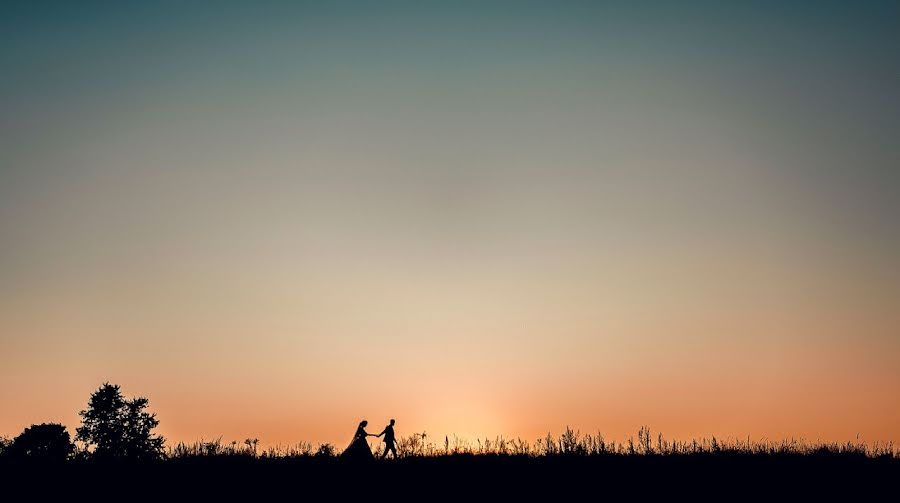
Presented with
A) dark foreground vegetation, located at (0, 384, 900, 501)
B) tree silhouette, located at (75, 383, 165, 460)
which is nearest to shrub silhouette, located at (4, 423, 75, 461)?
tree silhouette, located at (75, 383, 165, 460)

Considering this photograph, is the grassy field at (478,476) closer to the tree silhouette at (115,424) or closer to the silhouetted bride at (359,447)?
the silhouetted bride at (359,447)

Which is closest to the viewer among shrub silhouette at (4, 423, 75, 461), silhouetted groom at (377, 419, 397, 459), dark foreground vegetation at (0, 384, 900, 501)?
dark foreground vegetation at (0, 384, 900, 501)

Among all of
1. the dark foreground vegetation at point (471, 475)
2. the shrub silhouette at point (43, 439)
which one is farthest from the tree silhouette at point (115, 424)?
the dark foreground vegetation at point (471, 475)

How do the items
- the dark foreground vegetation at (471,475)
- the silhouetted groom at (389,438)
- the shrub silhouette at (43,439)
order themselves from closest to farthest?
the dark foreground vegetation at (471,475)
the silhouetted groom at (389,438)
the shrub silhouette at (43,439)

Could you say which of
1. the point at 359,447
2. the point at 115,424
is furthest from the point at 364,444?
the point at 115,424

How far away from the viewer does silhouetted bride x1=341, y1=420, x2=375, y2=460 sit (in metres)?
25.1

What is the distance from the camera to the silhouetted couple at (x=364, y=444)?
2525 cm

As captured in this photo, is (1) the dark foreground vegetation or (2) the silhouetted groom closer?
(1) the dark foreground vegetation

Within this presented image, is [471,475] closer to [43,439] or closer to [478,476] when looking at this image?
[478,476]

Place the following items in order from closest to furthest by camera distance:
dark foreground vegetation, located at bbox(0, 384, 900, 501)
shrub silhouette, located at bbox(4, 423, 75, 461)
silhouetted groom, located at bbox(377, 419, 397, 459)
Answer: dark foreground vegetation, located at bbox(0, 384, 900, 501)
silhouetted groom, located at bbox(377, 419, 397, 459)
shrub silhouette, located at bbox(4, 423, 75, 461)

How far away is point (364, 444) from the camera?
25938 mm

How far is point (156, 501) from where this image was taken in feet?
64.6

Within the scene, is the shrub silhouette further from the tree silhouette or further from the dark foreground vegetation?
the dark foreground vegetation

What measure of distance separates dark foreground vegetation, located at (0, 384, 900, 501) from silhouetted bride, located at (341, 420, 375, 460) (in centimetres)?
64
